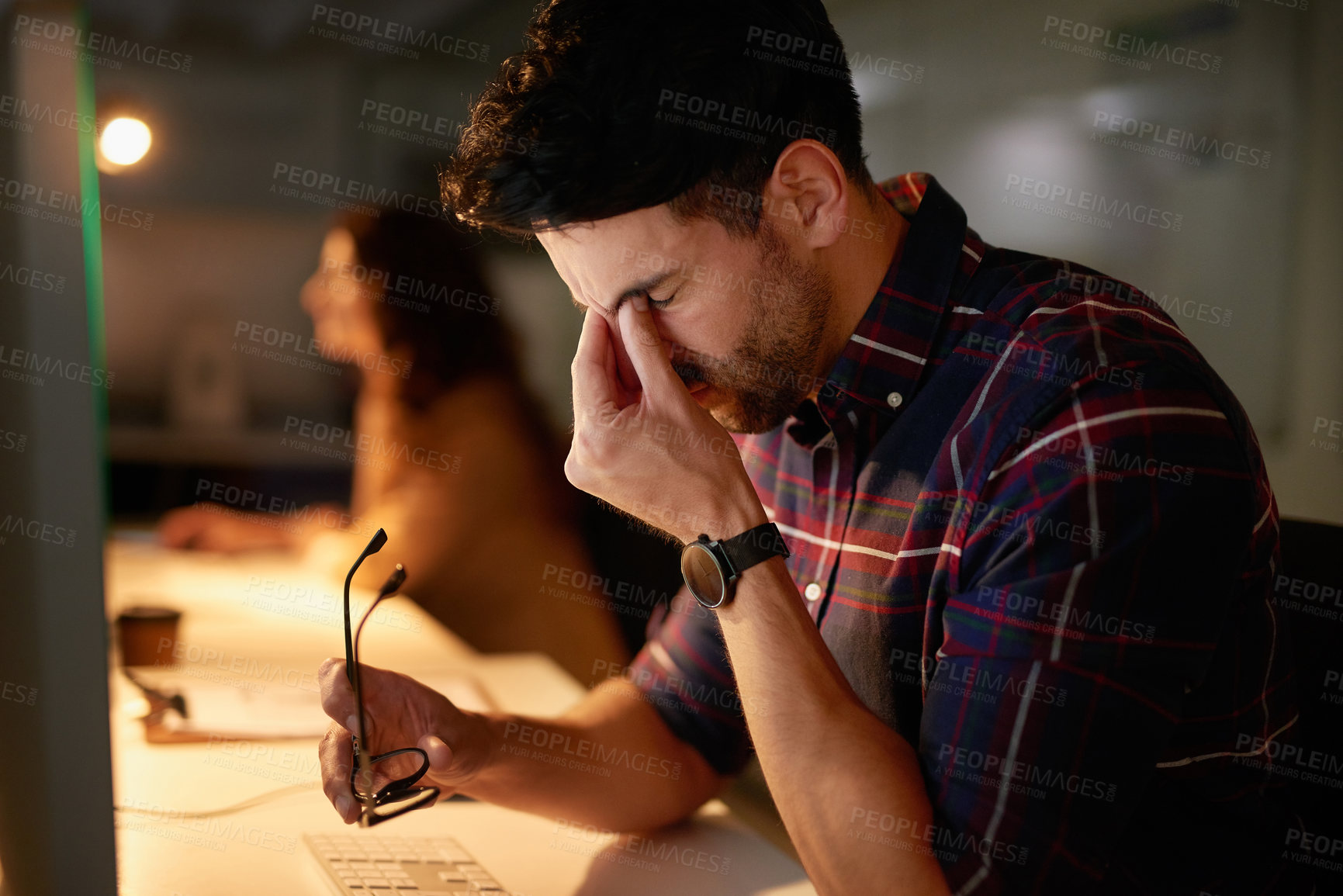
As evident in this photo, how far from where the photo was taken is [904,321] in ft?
3.27

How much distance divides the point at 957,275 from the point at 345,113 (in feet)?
12.4

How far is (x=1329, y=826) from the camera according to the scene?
908mm

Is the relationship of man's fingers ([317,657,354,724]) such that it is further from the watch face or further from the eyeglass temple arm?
the watch face

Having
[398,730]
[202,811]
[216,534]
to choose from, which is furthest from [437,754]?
[216,534]

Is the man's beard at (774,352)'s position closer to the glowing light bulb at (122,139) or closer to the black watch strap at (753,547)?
the black watch strap at (753,547)

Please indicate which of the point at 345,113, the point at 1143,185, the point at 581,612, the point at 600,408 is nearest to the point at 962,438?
the point at 600,408

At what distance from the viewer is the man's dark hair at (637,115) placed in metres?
0.91

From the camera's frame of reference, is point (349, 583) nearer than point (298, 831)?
Yes

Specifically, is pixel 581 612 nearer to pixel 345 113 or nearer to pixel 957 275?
pixel 957 275

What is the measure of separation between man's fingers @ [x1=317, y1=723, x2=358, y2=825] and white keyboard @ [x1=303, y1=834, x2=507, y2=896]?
0.06 meters

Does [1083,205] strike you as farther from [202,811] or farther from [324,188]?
[324,188]

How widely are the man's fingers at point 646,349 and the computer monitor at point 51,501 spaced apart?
0.50 metres

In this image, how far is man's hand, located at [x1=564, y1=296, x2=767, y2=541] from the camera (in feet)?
2.93

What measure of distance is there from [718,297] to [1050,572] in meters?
0.42
